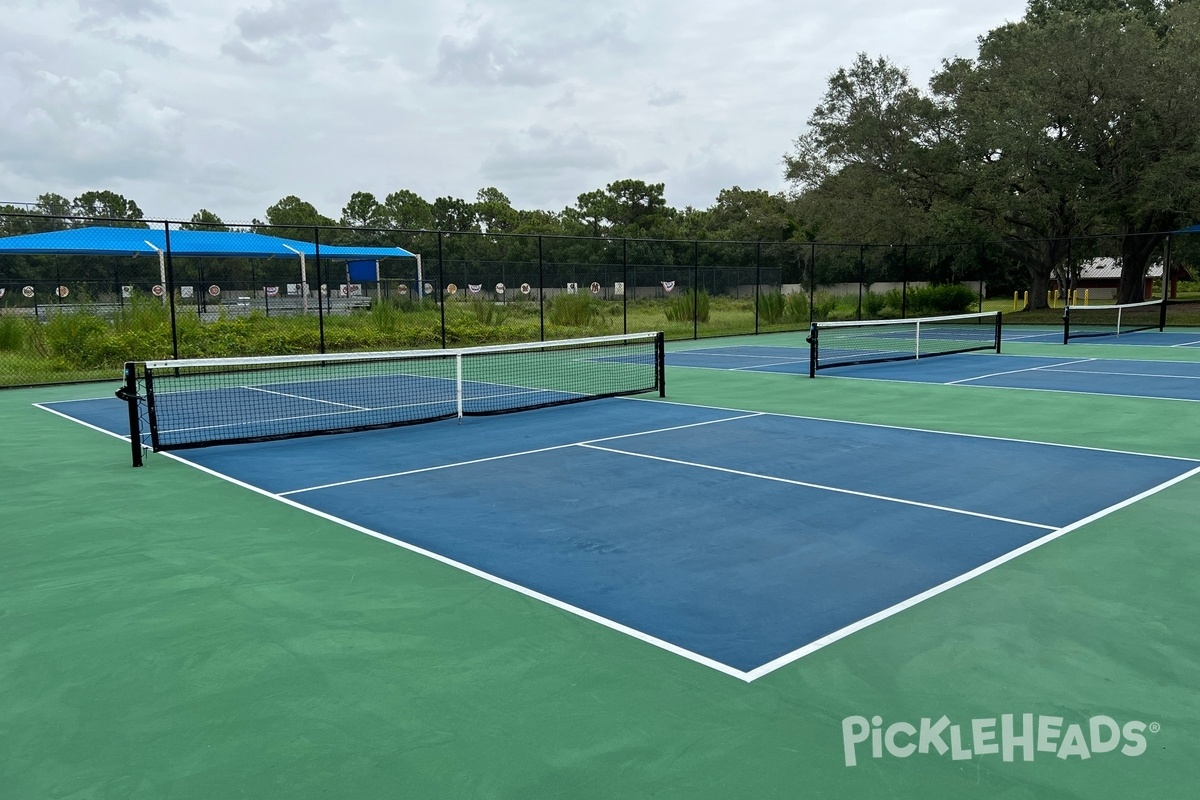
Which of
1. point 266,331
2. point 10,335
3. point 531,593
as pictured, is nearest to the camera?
point 531,593

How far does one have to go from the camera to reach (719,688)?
3.78 m

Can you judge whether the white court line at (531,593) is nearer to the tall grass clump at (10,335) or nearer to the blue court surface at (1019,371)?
the blue court surface at (1019,371)

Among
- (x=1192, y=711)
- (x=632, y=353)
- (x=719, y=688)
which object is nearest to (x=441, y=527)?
(x=719, y=688)

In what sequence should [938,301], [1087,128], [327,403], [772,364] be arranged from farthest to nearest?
[938,301], [1087,128], [772,364], [327,403]

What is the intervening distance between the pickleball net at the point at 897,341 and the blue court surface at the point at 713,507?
678 centimetres

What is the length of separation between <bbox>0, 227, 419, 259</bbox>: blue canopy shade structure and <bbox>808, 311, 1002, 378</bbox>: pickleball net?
1620 centimetres

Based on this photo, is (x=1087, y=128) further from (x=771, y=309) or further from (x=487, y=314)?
(x=487, y=314)

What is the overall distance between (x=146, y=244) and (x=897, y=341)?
22955mm

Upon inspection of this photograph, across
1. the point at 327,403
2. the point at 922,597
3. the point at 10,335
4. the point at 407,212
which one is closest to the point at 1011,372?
the point at 327,403

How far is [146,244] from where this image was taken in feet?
93.2

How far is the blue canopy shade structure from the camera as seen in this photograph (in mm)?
27266

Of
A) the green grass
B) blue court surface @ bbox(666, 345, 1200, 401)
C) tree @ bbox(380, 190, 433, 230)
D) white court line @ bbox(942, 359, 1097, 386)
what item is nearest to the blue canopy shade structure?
the green grass

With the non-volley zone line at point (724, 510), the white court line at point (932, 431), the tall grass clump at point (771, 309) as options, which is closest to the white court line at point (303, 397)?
the non-volley zone line at point (724, 510)

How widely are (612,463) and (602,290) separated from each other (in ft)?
101
